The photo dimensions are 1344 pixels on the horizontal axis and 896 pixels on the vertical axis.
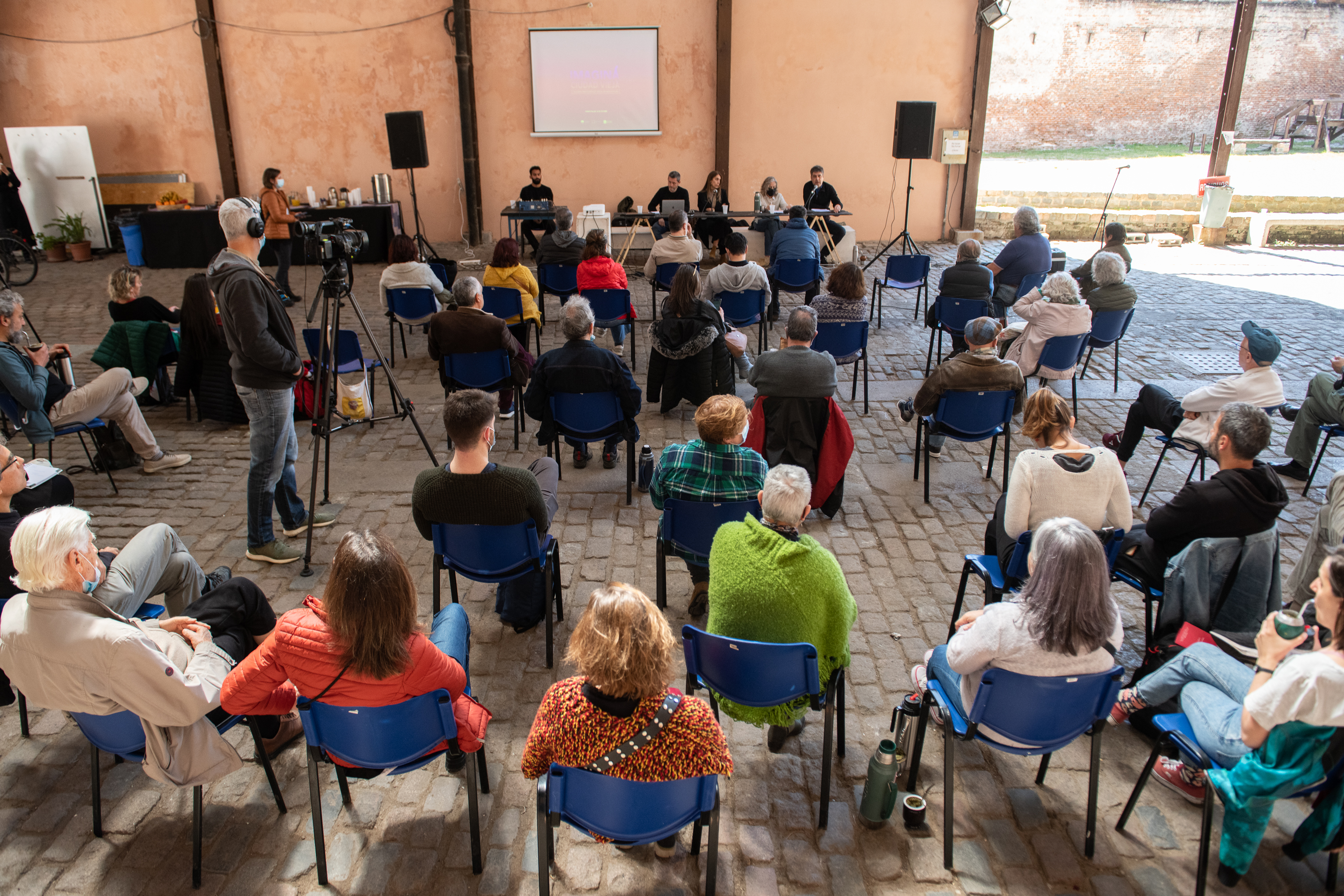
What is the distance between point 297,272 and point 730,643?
11.4 m

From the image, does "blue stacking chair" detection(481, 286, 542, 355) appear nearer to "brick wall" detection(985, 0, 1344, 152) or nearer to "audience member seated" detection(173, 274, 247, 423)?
"audience member seated" detection(173, 274, 247, 423)

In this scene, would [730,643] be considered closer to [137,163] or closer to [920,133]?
[920,133]

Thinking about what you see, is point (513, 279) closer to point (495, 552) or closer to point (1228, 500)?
point (495, 552)

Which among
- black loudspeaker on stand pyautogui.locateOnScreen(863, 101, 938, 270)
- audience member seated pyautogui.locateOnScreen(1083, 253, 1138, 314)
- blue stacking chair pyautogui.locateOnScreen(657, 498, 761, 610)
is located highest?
black loudspeaker on stand pyautogui.locateOnScreen(863, 101, 938, 270)

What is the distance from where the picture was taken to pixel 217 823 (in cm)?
296

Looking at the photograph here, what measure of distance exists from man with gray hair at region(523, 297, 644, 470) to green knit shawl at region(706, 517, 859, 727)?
210 centimetres

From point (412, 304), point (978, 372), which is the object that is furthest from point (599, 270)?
point (978, 372)

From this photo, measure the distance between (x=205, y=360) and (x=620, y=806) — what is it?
560 cm

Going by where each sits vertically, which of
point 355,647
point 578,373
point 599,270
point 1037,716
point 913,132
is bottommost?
point 1037,716

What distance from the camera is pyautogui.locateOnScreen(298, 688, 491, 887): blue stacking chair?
2.53m

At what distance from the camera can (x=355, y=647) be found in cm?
244

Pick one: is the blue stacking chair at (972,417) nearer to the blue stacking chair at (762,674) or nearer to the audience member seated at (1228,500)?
the audience member seated at (1228,500)

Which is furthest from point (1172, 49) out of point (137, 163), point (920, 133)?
point (137, 163)

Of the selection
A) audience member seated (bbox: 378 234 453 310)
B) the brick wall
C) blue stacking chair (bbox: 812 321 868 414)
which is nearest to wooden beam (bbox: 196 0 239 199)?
audience member seated (bbox: 378 234 453 310)
